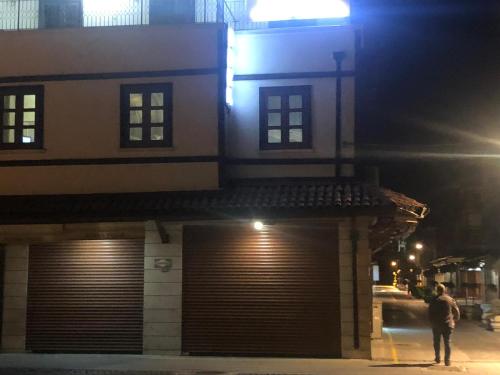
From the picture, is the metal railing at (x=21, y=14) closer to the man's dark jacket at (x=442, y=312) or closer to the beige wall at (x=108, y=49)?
the beige wall at (x=108, y=49)

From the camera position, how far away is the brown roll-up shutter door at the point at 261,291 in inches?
569

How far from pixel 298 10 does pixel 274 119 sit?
9.34ft

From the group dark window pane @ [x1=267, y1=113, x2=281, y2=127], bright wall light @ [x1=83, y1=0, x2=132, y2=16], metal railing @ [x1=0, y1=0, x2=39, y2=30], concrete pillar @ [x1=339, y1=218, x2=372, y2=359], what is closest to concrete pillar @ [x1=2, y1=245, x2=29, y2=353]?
metal railing @ [x1=0, y1=0, x2=39, y2=30]

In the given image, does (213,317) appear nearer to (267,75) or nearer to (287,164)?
(287,164)

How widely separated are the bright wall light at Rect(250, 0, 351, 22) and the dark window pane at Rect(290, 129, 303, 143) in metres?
2.88

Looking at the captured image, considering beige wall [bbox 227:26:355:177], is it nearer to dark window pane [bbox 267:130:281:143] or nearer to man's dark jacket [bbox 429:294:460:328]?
dark window pane [bbox 267:130:281:143]

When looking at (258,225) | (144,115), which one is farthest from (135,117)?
(258,225)

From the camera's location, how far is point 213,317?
1479cm

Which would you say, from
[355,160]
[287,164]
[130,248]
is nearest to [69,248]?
[130,248]

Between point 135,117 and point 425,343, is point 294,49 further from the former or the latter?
point 425,343

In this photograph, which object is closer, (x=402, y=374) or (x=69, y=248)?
(x=402, y=374)

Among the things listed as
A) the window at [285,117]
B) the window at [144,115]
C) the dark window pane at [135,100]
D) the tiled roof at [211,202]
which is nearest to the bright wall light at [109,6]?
the window at [144,115]

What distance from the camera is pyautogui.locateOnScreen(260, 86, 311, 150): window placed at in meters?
15.6

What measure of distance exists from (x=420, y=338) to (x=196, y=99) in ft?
32.0
